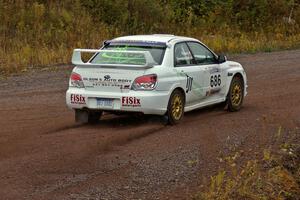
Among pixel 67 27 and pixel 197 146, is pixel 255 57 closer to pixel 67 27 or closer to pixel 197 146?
pixel 67 27

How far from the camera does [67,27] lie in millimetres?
25641

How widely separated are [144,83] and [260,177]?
3518 mm

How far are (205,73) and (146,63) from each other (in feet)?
5.98

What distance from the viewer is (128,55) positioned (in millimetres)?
11133

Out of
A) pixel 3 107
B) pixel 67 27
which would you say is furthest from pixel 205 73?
pixel 67 27

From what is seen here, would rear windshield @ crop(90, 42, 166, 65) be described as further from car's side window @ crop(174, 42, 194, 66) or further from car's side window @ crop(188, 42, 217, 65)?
car's side window @ crop(188, 42, 217, 65)

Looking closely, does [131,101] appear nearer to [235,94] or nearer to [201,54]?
[201,54]

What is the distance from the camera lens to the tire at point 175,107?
36.1 ft

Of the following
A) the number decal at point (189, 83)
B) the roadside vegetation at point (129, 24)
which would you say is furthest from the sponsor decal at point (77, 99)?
the roadside vegetation at point (129, 24)

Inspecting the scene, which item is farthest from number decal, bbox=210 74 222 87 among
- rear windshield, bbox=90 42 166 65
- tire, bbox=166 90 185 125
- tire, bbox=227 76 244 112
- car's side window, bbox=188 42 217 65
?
rear windshield, bbox=90 42 166 65

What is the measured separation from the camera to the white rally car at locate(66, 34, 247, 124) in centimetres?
1070

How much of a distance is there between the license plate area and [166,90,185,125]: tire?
0.96 meters

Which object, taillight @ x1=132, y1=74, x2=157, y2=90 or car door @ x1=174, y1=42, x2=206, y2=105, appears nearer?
taillight @ x1=132, y1=74, x2=157, y2=90

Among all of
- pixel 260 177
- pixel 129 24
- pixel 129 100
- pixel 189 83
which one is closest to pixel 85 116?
pixel 129 100
